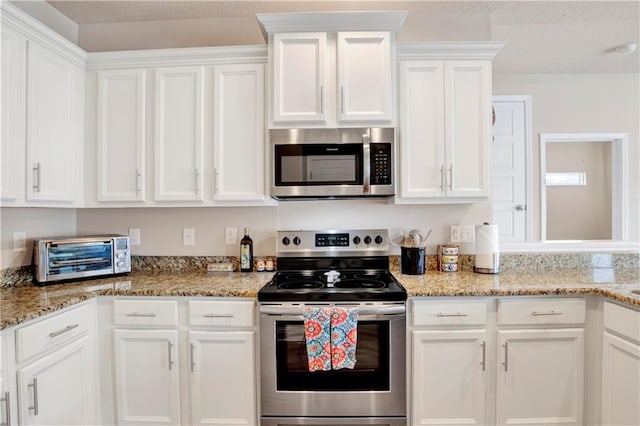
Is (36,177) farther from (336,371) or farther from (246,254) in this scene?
(336,371)

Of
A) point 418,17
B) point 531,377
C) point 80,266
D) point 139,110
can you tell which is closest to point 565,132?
point 418,17

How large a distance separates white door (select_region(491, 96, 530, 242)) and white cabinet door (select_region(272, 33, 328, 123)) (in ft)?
8.04

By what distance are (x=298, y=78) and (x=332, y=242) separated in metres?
1.07

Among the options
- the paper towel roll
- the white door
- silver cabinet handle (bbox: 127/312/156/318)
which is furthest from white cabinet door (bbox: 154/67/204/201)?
the white door

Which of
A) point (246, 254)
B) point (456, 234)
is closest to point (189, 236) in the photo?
point (246, 254)

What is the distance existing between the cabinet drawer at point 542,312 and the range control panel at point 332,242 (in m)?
0.80

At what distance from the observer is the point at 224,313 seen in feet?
5.93

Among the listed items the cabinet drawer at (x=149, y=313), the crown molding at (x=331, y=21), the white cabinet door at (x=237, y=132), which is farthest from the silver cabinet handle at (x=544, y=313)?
the cabinet drawer at (x=149, y=313)

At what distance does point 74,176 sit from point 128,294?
86 cm

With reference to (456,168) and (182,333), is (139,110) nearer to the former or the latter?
(182,333)

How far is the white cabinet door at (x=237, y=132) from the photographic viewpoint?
210 cm

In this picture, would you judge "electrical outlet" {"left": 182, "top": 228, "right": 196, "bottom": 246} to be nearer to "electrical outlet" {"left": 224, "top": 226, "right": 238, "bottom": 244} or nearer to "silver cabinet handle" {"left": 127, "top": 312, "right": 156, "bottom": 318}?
"electrical outlet" {"left": 224, "top": 226, "right": 238, "bottom": 244}

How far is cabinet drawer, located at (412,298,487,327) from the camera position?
5.88ft

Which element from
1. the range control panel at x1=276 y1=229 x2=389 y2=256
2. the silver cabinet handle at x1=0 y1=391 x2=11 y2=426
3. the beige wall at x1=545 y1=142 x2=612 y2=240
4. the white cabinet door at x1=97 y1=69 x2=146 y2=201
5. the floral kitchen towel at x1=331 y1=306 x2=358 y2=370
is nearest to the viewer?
the silver cabinet handle at x1=0 y1=391 x2=11 y2=426
